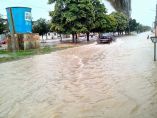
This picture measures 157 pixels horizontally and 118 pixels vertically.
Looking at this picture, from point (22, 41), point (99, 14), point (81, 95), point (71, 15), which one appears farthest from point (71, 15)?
point (81, 95)

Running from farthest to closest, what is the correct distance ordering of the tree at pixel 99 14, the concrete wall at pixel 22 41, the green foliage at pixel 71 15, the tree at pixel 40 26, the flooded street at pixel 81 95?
the tree at pixel 40 26 → the tree at pixel 99 14 → the green foliage at pixel 71 15 → the concrete wall at pixel 22 41 → the flooded street at pixel 81 95

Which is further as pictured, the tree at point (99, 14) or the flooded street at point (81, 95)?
the tree at point (99, 14)

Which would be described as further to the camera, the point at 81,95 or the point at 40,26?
the point at 40,26

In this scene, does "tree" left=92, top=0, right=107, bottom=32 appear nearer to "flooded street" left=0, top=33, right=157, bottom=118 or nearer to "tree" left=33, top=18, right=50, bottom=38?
"tree" left=33, top=18, right=50, bottom=38

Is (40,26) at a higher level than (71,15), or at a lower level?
lower

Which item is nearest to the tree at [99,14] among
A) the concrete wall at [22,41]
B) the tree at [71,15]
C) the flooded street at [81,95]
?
the tree at [71,15]

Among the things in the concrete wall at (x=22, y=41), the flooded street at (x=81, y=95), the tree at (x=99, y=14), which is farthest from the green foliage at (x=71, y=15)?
the flooded street at (x=81, y=95)

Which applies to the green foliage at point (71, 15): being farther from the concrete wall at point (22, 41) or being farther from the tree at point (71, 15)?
the concrete wall at point (22, 41)

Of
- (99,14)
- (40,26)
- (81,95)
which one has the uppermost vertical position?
(99,14)

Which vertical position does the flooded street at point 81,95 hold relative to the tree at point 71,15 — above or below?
below

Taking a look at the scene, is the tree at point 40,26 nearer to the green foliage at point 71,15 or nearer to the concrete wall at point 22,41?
the green foliage at point 71,15

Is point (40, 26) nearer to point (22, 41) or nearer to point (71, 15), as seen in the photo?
point (71, 15)

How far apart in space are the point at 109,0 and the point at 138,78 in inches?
157

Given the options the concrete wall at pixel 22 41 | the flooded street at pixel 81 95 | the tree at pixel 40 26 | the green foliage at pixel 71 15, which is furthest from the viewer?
the tree at pixel 40 26
